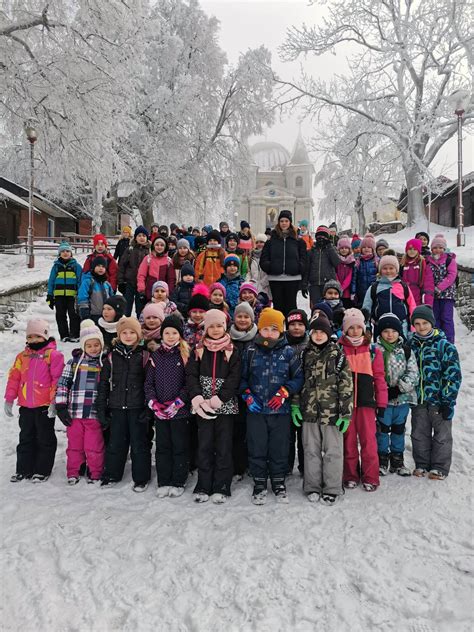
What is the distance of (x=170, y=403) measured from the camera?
3912 mm

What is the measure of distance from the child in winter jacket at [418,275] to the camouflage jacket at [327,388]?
11.4 ft

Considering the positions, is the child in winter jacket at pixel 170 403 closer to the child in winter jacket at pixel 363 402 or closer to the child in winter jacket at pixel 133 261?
the child in winter jacket at pixel 363 402

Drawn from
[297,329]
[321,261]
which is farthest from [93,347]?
[321,261]

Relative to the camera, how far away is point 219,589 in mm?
2771

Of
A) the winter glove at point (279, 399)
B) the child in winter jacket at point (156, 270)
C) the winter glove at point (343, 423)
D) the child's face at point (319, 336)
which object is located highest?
the child in winter jacket at point (156, 270)

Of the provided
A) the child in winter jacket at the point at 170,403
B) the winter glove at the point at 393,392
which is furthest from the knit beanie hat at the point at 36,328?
the winter glove at the point at 393,392

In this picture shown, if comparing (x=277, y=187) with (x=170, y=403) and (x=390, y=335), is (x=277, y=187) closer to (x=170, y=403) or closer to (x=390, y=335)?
(x=390, y=335)

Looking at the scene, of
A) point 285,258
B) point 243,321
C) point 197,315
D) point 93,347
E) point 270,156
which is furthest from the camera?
point 270,156

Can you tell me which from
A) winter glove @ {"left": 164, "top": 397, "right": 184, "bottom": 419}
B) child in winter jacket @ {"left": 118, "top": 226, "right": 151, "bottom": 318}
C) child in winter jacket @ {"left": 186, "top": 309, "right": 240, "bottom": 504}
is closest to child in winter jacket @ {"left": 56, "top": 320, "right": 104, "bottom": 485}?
winter glove @ {"left": 164, "top": 397, "right": 184, "bottom": 419}

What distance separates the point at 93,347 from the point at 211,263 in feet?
11.3

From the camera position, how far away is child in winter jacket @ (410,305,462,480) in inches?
155

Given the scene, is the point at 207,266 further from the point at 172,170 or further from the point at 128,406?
the point at 172,170

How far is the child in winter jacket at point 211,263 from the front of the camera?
735 centimetres

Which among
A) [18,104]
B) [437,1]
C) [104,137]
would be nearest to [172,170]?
[104,137]
